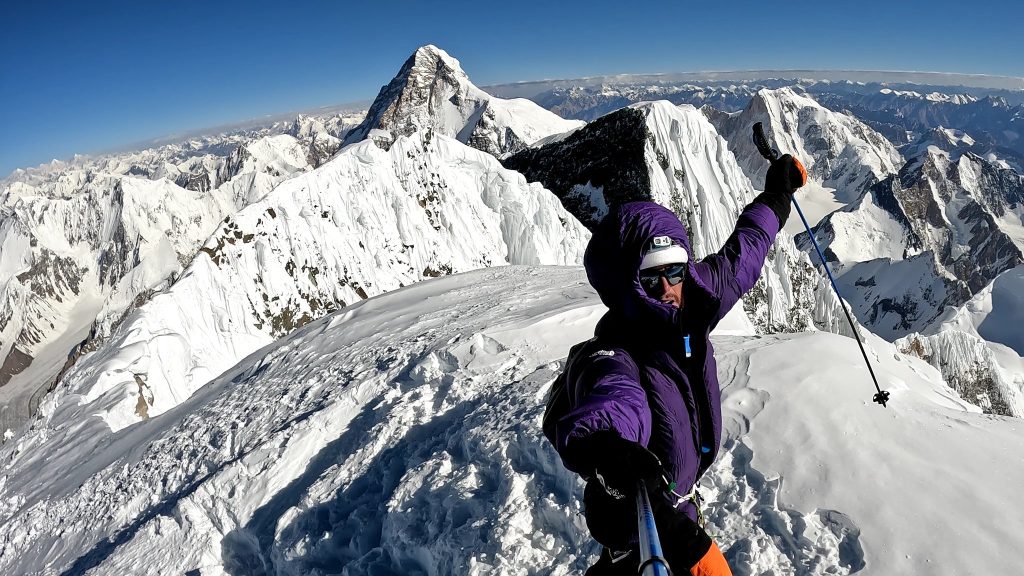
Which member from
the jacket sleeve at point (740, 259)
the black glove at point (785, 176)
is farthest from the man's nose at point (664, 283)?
the black glove at point (785, 176)

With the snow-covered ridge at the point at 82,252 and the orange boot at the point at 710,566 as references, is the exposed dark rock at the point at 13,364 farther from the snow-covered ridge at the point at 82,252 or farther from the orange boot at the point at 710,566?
the orange boot at the point at 710,566

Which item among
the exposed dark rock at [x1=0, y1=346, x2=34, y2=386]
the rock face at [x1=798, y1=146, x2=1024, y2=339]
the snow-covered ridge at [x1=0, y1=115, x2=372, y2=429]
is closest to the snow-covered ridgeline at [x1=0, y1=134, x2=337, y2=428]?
the snow-covered ridge at [x1=0, y1=115, x2=372, y2=429]

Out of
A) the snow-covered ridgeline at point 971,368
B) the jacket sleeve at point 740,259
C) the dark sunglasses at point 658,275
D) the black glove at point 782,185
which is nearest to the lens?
the dark sunglasses at point 658,275

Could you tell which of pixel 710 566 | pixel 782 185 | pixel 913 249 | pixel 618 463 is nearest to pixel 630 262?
pixel 618 463

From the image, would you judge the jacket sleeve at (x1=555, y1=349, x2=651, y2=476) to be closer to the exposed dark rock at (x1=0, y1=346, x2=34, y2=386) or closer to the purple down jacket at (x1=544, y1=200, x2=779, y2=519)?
the purple down jacket at (x1=544, y1=200, x2=779, y2=519)

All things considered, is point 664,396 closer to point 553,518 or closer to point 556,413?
point 556,413

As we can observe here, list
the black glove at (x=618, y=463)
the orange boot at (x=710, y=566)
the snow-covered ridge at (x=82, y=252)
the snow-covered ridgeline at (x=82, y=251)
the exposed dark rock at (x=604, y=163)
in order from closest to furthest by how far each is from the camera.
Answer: the black glove at (x=618, y=463)
the orange boot at (x=710, y=566)
the exposed dark rock at (x=604, y=163)
the snow-covered ridge at (x=82, y=252)
the snow-covered ridgeline at (x=82, y=251)
